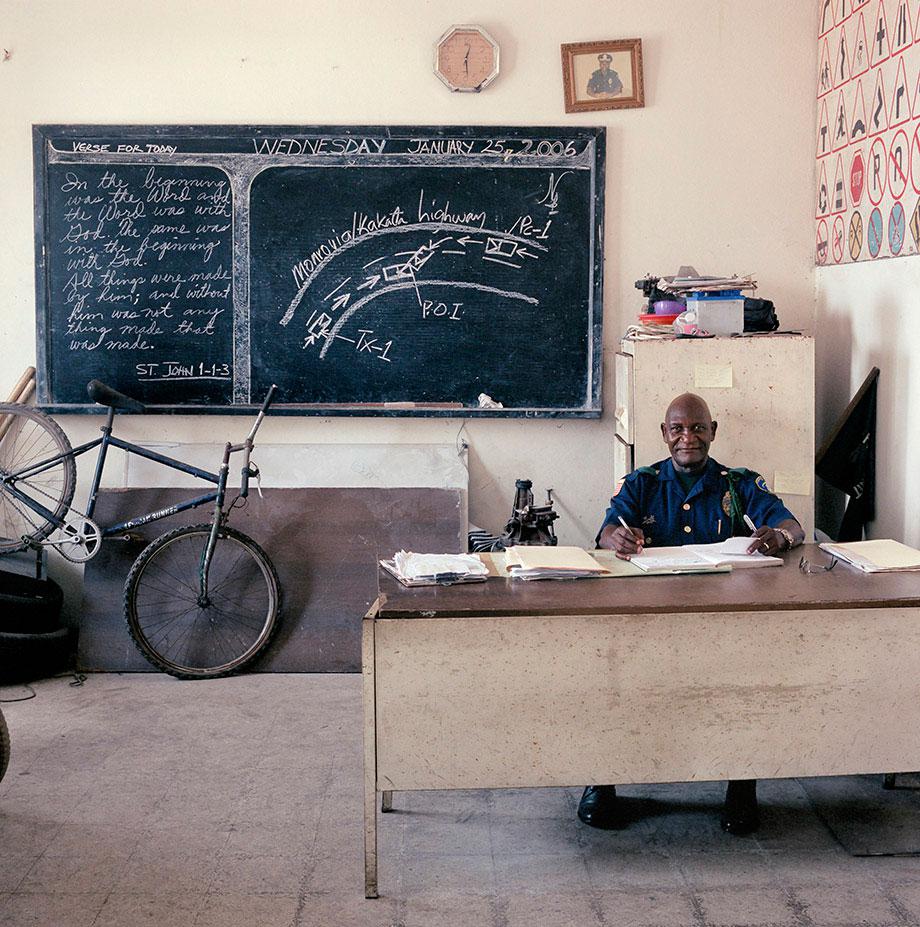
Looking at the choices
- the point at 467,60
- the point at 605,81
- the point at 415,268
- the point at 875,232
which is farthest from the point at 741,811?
the point at 467,60

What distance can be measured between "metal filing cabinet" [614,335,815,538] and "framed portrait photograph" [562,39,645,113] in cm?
121

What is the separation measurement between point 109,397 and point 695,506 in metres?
2.37

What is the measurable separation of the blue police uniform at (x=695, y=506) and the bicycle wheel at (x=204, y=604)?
1659 millimetres

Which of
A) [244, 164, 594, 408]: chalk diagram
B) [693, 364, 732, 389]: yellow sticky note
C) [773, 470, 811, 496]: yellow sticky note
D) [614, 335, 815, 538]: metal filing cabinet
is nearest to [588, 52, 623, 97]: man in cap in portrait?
[244, 164, 594, 408]: chalk diagram

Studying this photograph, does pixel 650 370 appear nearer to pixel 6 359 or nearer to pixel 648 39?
pixel 648 39

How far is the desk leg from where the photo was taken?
2.74 meters

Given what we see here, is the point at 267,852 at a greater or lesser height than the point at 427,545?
lesser

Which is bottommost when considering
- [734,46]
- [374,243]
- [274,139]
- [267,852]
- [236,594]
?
[267,852]

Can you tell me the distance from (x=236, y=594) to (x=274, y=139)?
6.23 ft

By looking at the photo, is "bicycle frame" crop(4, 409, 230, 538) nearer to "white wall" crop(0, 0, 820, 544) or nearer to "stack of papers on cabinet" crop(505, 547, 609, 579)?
"white wall" crop(0, 0, 820, 544)

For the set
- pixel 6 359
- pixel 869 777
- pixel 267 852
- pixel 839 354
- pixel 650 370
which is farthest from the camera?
pixel 6 359

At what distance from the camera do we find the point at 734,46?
16.1ft

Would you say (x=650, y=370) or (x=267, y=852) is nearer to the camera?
(x=267, y=852)

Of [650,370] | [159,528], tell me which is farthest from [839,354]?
[159,528]
